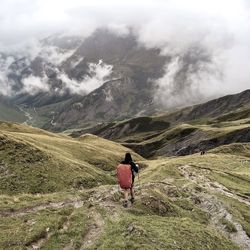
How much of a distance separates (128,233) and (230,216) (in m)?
17.6

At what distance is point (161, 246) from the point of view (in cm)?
3116

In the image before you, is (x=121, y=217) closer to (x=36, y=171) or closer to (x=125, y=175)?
(x=125, y=175)

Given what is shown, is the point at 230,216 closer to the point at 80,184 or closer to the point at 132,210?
the point at 132,210

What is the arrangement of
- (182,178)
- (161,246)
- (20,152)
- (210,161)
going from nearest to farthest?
(161,246) → (182,178) → (20,152) → (210,161)

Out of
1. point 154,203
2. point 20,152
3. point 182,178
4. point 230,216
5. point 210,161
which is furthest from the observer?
point 210,161

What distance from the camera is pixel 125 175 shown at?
1490 inches

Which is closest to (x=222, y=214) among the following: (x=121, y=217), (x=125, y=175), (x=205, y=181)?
(x=125, y=175)

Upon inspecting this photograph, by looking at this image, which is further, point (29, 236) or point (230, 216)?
point (230, 216)

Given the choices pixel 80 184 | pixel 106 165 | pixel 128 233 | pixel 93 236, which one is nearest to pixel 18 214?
pixel 93 236

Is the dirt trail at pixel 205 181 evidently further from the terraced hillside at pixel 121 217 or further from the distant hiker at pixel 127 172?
the distant hiker at pixel 127 172

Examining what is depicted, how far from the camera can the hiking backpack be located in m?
37.7

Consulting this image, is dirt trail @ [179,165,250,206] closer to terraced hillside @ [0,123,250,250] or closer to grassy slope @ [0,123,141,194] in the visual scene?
terraced hillside @ [0,123,250,250]

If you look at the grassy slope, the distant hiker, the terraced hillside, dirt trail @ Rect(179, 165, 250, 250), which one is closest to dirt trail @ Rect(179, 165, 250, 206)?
dirt trail @ Rect(179, 165, 250, 250)

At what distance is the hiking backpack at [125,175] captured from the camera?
3769cm
